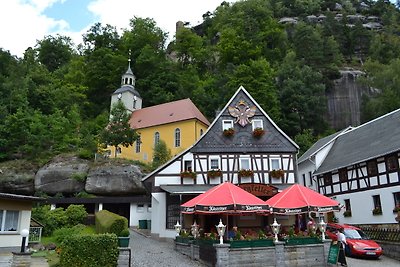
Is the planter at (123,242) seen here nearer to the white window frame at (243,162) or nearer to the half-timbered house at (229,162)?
the half-timbered house at (229,162)

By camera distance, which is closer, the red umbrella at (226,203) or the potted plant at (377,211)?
the red umbrella at (226,203)

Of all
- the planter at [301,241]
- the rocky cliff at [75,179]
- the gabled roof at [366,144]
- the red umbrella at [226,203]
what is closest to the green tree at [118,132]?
the rocky cliff at [75,179]

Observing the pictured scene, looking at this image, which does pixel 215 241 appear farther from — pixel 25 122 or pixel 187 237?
pixel 25 122

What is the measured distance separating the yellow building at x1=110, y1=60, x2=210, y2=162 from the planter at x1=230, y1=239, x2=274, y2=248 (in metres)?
24.7

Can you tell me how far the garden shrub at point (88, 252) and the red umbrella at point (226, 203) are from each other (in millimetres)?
4451

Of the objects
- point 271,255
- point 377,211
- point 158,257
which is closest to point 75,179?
point 158,257

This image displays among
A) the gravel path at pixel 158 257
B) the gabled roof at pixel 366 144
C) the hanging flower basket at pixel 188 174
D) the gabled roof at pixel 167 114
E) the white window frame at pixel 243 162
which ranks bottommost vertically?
the gravel path at pixel 158 257

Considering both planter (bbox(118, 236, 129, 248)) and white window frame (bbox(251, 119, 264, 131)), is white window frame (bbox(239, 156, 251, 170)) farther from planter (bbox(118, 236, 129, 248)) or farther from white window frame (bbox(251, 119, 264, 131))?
planter (bbox(118, 236, 129, 248))

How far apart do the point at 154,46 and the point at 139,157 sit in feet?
84.1

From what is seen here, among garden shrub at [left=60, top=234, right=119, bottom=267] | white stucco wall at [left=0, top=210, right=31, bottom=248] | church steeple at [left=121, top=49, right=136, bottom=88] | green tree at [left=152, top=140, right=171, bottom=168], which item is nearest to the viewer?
garden shrub at [left=60, top=234, right=119, bottom=267]

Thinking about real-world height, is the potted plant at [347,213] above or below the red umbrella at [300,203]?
below

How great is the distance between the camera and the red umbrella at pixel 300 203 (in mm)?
14820

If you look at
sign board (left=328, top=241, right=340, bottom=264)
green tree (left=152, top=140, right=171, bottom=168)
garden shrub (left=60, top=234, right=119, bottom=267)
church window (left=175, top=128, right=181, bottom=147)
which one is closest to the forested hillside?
green tree (left=152, top=140, right=171, bottom=168)

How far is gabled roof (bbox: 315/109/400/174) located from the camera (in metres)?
21.6
